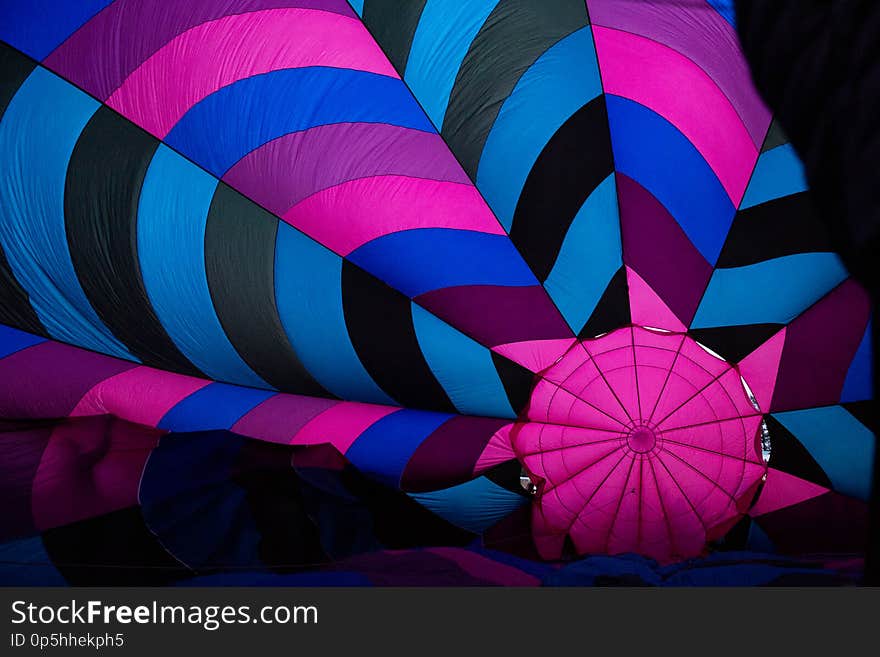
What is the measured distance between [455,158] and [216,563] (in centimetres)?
134

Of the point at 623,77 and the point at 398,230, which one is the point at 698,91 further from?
the point at 398,230

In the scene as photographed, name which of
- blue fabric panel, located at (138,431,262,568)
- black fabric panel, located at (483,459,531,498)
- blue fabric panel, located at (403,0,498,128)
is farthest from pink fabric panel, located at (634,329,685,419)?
blue fabric panel, located at (138,431,262,568)

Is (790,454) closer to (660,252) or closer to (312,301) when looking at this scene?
(660,252)

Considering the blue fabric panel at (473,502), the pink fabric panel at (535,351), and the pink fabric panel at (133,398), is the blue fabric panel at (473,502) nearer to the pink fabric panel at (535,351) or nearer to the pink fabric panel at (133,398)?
the pink fabric panel at (535,351)

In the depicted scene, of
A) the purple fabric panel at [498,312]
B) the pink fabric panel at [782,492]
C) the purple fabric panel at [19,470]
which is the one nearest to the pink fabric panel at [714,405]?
the pink fabric panel at [782,492]

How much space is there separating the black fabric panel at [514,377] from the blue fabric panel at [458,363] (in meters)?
0.02

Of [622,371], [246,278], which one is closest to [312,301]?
[246,278]

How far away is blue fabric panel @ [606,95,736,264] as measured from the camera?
2400 millimetres

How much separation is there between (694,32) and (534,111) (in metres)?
0.49

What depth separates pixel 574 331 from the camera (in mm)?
2596

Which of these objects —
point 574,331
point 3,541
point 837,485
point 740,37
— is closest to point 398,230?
point 574,331

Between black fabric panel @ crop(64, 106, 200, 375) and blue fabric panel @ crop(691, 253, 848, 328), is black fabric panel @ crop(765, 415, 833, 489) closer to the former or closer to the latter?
blue fabric panel @ crop(691, 253, 848, 328)

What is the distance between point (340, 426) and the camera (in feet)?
8.98

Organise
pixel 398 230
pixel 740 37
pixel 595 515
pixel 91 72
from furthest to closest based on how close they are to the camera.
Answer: pixel 595 515
pixel 398 230
pixel 91 72
pixel 740 37
